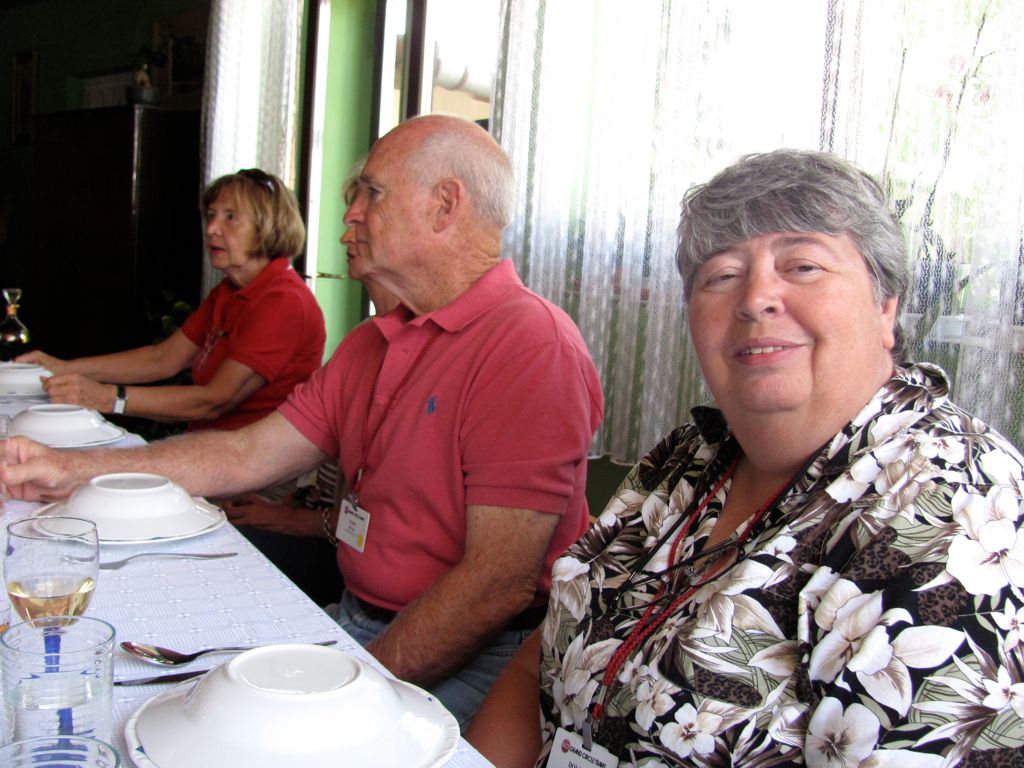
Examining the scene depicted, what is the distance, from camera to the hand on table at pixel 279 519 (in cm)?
237

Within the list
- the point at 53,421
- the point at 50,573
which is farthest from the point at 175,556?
the point at 53,421

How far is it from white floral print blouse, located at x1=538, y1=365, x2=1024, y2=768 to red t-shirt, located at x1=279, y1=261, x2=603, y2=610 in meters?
0.35

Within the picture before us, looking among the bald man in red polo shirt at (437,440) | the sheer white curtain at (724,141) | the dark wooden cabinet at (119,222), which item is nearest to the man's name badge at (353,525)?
the bald man in red polo shirt at (437,440)

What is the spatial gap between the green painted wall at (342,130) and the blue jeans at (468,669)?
3006 mm

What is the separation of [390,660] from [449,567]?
215 mm

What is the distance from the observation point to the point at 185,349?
11.3 feet

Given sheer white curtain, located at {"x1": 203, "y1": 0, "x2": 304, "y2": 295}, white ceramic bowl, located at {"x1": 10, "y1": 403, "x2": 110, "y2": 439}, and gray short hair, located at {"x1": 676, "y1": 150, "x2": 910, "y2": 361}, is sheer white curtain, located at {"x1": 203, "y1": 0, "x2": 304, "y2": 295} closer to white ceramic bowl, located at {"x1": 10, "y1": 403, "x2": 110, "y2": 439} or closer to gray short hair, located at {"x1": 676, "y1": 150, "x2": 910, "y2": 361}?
white ceramic bowl, located at {"x1": 10, "y1": 403, "x2": 110, "y2": 439}

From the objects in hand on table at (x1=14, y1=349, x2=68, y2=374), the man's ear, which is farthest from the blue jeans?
hand on table at (x1=14, y1=349, x2=68, y2=374)

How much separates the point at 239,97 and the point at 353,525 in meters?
3.63

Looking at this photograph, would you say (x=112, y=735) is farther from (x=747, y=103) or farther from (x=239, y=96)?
(x=239, y=96)

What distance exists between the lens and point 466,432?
1.62 m

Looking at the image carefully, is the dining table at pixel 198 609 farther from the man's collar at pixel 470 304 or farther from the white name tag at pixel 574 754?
the man's collar at pixel 470 304

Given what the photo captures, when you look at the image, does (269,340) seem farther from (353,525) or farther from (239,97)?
(239,97)

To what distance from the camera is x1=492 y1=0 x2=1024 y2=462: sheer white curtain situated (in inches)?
77.2
